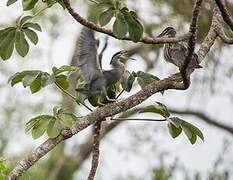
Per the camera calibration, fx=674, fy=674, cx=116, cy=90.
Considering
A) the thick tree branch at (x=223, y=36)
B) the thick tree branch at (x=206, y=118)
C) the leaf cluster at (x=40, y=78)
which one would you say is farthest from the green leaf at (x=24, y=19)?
the thick tree branch at (x=206, y=118)

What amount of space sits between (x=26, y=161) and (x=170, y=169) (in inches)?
111

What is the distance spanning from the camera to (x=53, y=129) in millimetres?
1868

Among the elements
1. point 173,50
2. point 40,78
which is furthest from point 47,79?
point 173,50

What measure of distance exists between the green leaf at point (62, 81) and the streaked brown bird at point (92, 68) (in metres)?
0.08

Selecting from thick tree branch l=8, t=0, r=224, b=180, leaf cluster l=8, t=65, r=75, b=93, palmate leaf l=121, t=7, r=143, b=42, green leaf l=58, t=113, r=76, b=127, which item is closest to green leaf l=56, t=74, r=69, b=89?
leaf cluster l=8, t=65, r=75, b=93

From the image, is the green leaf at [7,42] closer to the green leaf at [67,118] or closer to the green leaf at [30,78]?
the green leaf at [30,78]

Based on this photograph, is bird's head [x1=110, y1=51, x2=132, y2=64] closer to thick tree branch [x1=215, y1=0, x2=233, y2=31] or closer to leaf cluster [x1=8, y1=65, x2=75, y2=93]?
leaf cluster [x1=8, y1=65, x2=75, y2=93]

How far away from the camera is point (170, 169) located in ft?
14.8

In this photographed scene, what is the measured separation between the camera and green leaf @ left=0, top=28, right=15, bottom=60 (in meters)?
1.96

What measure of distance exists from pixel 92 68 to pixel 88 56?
5 cm

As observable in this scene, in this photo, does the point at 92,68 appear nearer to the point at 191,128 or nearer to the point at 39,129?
the point at 39,129

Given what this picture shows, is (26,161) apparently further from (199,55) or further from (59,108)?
(199,55)

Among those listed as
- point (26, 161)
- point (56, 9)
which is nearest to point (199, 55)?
point (26, 161)

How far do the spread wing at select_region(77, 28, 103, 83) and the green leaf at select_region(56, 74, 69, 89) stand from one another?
0.13 m
